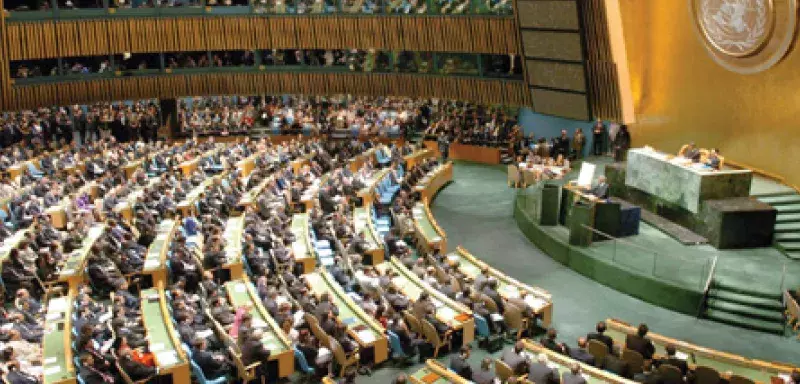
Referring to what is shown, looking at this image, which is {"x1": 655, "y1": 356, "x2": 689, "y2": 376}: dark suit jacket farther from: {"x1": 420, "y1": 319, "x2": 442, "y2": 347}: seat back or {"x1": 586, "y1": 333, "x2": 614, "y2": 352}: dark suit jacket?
{"x1": 420, "y1": 319, "x2": 442, "y2": 347}: seat back

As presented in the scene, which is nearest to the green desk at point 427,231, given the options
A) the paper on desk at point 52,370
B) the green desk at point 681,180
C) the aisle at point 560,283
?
the aisle at point 560,283

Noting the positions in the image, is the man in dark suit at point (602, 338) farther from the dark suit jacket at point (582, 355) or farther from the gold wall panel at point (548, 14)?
the gold wall panel at point (548, 14)

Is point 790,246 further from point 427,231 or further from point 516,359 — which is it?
point 516,359

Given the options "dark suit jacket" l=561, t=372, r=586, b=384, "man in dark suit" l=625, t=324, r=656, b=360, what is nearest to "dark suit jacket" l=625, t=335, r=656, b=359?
"man in dark suit" l=625, t=324, r=656, b=360

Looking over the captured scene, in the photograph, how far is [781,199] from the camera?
13.9 metres

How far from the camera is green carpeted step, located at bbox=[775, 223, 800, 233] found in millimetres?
13211

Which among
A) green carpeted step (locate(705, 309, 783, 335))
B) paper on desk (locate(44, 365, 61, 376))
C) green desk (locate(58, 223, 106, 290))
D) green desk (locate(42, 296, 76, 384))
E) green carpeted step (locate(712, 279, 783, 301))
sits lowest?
green carpeted step (locate(705, 309, 783, 335))

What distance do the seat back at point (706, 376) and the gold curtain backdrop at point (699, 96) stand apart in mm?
7221

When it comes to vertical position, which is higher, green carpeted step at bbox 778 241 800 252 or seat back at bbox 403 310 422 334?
green carpeted step at bbox 778 241 800 252

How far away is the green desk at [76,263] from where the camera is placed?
12031mm

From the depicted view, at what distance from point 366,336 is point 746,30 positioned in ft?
32.5

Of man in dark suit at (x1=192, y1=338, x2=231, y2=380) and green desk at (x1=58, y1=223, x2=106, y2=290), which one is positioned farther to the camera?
green desk at (x1=58, y1=223, x2=106, y2=290)

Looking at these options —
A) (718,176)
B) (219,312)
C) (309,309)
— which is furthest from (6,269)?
(718,176)

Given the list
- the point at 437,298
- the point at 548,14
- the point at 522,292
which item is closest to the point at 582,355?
the point at 522,292
